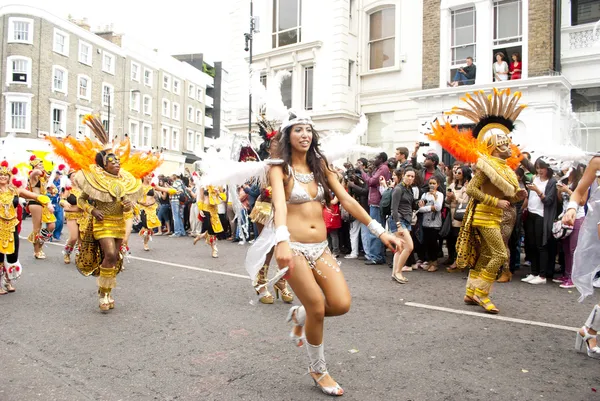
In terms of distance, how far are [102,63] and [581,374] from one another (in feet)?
148

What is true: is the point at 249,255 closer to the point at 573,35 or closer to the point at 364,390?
the point at 364,390

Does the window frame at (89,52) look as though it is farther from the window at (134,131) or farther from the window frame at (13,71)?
the window at (134,131)

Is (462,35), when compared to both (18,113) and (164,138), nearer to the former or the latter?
(18,113)

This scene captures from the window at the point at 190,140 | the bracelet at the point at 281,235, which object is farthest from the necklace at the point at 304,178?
the window at the point at 190,140

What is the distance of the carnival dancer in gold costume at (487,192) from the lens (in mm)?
6117

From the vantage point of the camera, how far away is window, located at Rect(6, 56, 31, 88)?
120 feet

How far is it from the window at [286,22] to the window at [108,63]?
25.6m

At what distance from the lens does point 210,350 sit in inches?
182

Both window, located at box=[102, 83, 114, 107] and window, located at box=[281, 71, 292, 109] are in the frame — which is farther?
window, located at box=[102, 83, 114, 107]

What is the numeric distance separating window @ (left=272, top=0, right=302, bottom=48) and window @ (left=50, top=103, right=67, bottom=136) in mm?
23154

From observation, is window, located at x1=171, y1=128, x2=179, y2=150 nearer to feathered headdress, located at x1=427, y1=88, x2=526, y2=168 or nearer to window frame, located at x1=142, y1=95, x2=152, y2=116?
window frame, located at x1=142, y1=95, x2=152, y2=116

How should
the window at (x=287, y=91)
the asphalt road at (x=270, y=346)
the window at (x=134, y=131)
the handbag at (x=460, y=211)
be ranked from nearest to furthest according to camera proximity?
the asphalt road at (x=270, y=346), the handbag at (x=460, y=211), the window at (x=287, y=91), the window at (x=134, y=131)

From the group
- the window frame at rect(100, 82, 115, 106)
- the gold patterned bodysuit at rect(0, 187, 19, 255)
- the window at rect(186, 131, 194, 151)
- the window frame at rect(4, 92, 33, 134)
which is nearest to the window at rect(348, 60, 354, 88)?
the gold patterned bodysuit at rect(0, 187, 19, 255)

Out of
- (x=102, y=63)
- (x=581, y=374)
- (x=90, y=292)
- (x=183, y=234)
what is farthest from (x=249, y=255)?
(x=102, y=63)
